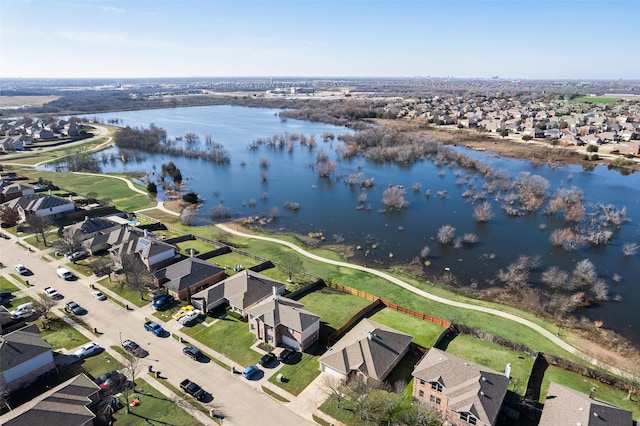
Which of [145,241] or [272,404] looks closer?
[272,404]

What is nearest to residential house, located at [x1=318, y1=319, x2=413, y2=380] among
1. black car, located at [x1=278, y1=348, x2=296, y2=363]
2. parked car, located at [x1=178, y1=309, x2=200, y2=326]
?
black car, located at [x1=278, y1=348, x2=296, y2=363]

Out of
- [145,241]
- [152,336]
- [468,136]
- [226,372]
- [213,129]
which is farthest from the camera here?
[213,129]

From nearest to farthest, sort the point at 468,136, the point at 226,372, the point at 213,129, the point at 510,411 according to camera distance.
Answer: the point at 510,411, the point at 226,372, the point at 468,136, the point at 213,129

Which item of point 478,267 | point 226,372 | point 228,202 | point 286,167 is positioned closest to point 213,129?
point 286,167

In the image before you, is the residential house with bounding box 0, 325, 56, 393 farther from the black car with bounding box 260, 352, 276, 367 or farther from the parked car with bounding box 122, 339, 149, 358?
the black car with bounding box 260, 352, 276, 367

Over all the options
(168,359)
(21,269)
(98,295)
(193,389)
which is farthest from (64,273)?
(193,389)

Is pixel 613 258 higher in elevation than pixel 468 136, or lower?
lower

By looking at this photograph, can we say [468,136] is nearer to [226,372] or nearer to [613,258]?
[613,258]
